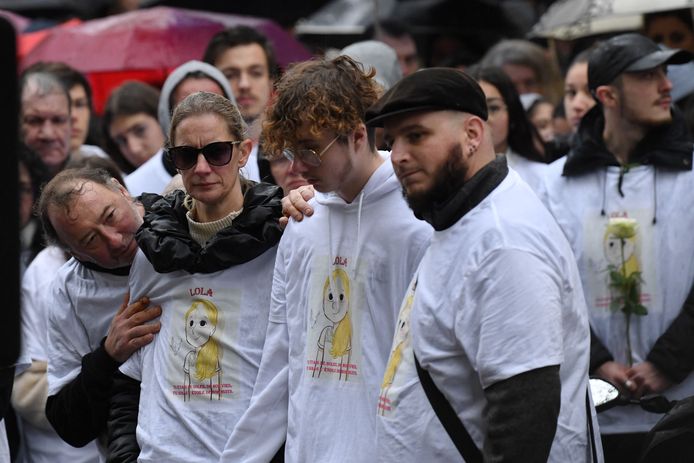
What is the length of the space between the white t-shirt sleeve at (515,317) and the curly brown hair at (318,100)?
90cm

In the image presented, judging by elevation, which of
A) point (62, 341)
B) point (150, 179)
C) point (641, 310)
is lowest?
point (641, 310)

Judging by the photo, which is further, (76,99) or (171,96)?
(76,99)

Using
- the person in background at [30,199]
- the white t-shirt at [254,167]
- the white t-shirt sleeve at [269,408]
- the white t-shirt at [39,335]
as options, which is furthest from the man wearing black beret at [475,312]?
the person in background at [30,199]

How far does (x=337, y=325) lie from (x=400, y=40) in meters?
6.19

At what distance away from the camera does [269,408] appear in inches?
191

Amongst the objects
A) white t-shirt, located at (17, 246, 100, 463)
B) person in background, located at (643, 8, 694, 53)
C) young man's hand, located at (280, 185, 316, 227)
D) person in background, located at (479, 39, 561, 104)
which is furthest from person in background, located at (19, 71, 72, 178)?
person in background, located at (643, 8, 694, 53)

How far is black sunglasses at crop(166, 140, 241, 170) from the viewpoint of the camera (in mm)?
5031

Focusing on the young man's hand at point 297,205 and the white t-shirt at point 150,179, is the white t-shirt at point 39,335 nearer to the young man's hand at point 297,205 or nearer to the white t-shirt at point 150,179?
the white t-shirt at point 150,179

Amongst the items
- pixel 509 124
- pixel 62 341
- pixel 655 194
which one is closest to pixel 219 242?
pixel 62 341

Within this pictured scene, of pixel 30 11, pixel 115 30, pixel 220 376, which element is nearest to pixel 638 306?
pixel 220 376

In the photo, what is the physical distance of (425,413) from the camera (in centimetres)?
403

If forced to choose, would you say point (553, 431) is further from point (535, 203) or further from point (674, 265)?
point (674, 265)

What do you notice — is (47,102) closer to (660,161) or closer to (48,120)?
(48,120)

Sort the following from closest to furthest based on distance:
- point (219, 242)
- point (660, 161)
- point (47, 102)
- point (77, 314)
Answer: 1. point (219, 242)
2. point (77, 314)
3. point (660, 161)
4. point (47, 102)
